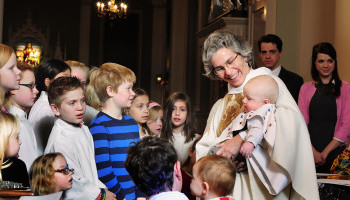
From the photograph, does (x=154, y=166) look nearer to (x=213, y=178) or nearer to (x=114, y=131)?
(x=213, y=178)

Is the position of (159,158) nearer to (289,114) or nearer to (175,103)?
(289,114)

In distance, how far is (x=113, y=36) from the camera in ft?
63.7

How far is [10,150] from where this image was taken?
2.82 meters

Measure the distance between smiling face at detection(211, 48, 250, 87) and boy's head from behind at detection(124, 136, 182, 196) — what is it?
1.15 meters

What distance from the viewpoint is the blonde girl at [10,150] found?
2777mm

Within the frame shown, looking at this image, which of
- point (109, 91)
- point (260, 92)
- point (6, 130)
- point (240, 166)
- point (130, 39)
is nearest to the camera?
point (6, 130)

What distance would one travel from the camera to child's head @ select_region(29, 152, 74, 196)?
10.6 feet

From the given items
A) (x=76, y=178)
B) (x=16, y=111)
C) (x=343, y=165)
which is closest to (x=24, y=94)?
(x=16, y=111)

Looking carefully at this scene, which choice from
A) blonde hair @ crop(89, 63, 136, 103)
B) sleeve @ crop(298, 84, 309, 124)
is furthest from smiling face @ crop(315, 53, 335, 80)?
blonde hair @ crop(89, 63, 136, 103)

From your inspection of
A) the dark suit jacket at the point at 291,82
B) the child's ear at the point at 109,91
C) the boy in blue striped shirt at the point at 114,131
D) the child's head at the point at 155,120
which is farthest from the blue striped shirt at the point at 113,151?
the dark suit jacket at the point at 291,82

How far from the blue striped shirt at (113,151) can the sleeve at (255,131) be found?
1130 mm

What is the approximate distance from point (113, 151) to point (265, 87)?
129cm

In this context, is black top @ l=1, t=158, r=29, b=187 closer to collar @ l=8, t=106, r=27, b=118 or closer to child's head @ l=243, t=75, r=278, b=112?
collar @ l=8, t=106, r=27, b=118

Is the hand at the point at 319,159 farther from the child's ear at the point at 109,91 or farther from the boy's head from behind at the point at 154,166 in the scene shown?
the boy's head from behind at the point at 154,166
